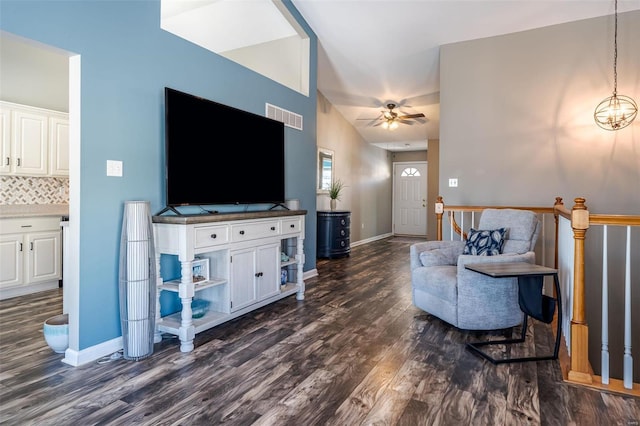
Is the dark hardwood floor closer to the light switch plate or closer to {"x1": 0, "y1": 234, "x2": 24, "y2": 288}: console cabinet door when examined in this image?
{"x1": 0, "y1": 234, "x2": 24, "y2": 288}: console cabinet door

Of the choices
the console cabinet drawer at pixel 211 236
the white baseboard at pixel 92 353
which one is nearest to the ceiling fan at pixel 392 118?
the console cabinet drawer at pixel 211 236

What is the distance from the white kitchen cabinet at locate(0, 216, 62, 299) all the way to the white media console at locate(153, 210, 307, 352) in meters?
2.02

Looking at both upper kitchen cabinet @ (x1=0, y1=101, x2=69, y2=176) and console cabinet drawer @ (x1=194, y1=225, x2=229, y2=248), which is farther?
upper kitchen cabinet @ (x1=0, y1=101, x2=69, y2=176)

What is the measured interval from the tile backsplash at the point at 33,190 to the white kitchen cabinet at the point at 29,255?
21.6 inches

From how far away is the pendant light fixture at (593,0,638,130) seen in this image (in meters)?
3.78

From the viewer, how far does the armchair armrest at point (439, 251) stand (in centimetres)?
347

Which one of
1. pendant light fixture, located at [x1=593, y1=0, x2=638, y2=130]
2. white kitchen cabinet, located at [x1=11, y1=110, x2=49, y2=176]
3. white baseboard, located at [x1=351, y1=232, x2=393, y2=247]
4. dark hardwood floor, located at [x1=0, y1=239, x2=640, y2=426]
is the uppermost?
pendant light fixture, located at [x1=593, y1=0, x2=638, y2=130]

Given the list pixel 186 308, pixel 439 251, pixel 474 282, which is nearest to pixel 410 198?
pixel 439 251

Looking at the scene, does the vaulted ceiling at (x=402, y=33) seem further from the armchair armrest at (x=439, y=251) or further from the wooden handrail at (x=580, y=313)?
→ the wooden handrail at (x=580, y=313)

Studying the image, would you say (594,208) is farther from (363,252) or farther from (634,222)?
(363,252)

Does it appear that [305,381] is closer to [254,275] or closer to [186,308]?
[186,308]

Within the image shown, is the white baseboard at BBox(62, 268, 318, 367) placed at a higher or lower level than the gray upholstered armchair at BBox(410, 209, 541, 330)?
lower

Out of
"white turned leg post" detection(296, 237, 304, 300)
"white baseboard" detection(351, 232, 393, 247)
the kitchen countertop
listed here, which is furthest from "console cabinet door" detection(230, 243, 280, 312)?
"white baseboard" detection(351, 232, 393, 247)

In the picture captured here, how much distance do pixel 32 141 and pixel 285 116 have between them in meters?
2.82
